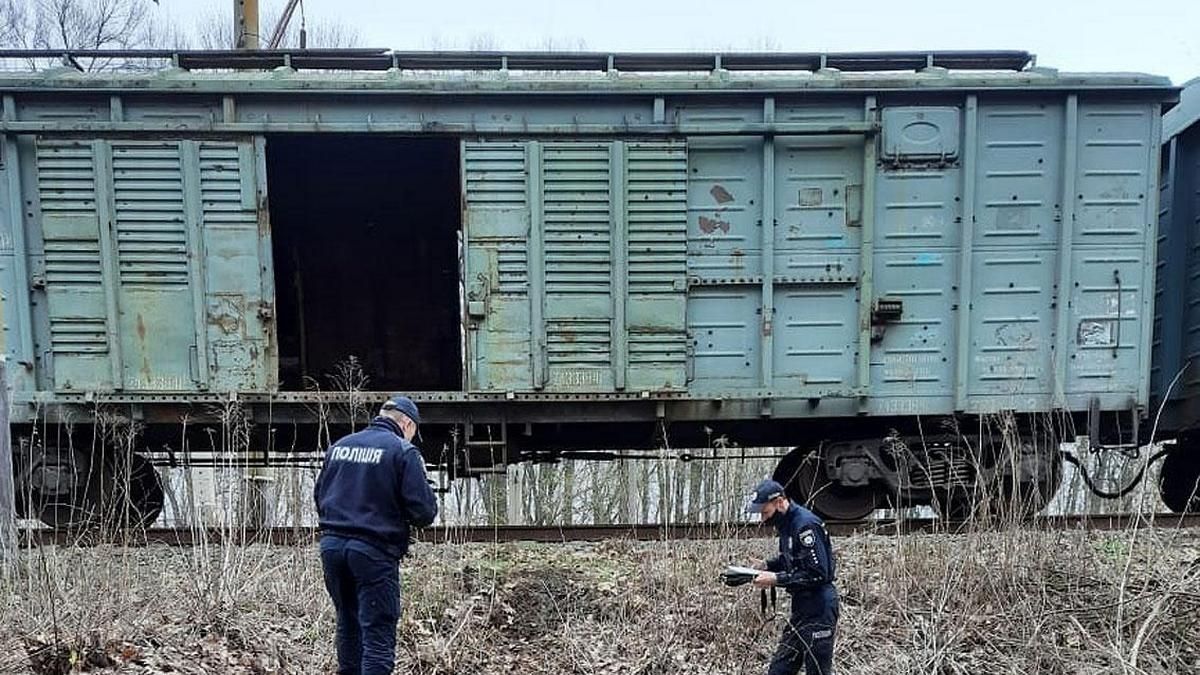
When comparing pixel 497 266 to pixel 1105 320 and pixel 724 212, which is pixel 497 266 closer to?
pixel 724 212

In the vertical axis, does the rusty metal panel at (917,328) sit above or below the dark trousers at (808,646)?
above

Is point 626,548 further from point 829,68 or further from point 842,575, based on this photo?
point 829,68

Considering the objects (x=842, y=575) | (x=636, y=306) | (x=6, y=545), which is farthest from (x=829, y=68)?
(x=6, y=545)

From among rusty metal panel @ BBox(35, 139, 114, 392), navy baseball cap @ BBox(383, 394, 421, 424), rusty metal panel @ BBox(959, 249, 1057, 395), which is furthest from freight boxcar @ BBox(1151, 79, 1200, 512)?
rusty metal panel @ BBox(35, 139, 114, 392)

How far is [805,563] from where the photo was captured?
3.58 meters

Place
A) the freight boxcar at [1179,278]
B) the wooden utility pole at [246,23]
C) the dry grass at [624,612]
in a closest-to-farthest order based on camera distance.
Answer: the dry grass at [624,612], the freight boxcar at [1179,278], the wooden utility pole at [246,23]

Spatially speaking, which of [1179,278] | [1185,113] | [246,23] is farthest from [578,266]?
[246,23]

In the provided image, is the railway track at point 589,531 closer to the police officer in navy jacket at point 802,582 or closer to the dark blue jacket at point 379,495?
the police officer in navy jacket at point 802,582

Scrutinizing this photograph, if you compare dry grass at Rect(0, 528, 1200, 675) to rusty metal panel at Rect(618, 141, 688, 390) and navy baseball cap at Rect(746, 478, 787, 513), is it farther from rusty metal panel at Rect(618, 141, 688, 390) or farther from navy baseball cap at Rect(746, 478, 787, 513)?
rusty metal panel at Rect(618, 141, 688, 390)

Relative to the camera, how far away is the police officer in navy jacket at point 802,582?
357 cm

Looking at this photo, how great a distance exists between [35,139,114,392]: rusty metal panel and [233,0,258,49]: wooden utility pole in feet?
11.3

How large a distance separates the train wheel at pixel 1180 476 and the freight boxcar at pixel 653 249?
127cm

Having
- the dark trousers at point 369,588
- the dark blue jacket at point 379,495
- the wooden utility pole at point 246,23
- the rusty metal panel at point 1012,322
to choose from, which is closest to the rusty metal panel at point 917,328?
the rusty metal panel at point 1012,322

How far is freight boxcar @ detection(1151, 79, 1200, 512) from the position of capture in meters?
6.09
